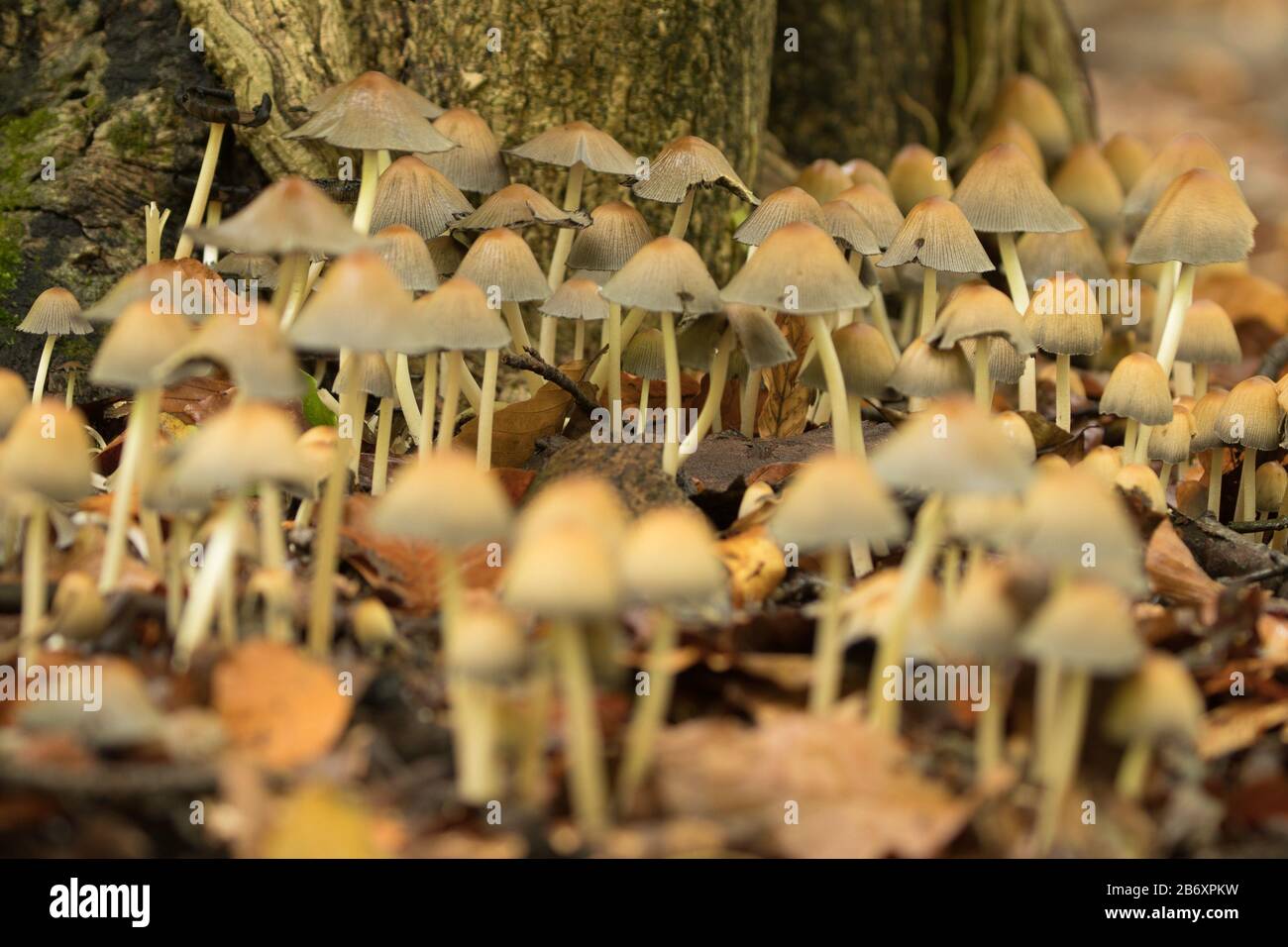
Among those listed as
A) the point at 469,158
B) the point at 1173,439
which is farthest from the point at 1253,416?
the point at 469,158

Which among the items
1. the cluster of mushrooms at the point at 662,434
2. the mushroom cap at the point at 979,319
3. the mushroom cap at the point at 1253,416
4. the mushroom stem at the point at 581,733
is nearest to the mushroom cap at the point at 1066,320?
the cluster of mushrooms at the point at 662,434

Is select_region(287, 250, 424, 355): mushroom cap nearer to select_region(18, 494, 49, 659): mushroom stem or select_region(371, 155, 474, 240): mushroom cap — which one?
select_region(18, 494, 49, 659): mushroom stem

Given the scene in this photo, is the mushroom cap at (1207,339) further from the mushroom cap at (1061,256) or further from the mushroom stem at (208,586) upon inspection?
the mushroom stem at (208,586)

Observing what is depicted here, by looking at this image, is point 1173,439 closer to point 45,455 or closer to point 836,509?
point 836,509

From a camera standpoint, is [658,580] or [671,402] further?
[671,402]

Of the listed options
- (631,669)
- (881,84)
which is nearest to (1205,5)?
(881,84)
